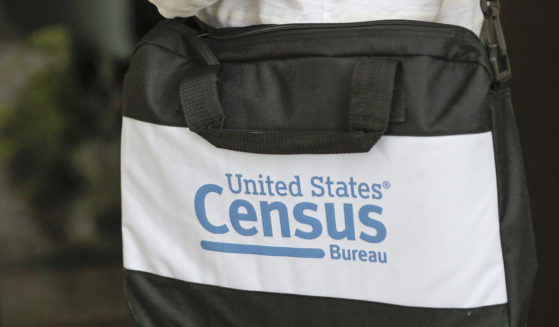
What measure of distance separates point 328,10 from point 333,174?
0.18m

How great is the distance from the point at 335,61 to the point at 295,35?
0.19ft

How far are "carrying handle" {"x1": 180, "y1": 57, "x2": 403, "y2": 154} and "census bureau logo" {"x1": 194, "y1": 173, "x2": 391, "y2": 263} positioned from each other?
0.04 m

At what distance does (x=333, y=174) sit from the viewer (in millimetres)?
826

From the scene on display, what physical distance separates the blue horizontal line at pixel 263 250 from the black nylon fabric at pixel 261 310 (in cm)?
5

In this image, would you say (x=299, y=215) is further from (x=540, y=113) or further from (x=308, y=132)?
(x=540, y=113)

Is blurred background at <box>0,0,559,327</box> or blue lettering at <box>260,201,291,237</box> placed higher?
blue lettering at <box>260,201,291,237</box>

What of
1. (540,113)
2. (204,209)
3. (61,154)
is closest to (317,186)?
(204,209)

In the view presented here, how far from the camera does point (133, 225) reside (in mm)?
969

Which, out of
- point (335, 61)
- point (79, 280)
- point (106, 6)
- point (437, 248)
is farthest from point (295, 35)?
point (79, 280)

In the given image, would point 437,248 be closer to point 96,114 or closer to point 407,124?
point 407,124

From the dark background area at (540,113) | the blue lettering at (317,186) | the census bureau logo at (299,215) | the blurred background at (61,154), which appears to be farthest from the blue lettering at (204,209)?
the blurred background at (61,154)

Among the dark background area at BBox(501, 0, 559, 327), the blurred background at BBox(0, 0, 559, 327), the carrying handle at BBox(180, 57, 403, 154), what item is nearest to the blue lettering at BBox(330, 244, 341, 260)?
the carrying handle at BBox(180, 57, 403, 154)

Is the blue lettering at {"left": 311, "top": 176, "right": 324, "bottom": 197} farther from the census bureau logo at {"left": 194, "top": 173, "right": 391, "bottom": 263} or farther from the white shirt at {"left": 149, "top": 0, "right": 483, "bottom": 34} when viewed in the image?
the white shirt at {"left": 149, "top": 0, "right": 483, "bottom": 34}

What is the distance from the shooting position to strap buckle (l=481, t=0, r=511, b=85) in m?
0.80
